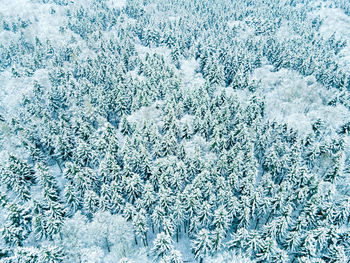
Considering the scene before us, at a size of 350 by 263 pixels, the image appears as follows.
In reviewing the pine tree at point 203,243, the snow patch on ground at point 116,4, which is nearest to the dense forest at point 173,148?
the pine tree at point 203,243

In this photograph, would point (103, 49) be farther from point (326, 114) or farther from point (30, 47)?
point (326, 114)

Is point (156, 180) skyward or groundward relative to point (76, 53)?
groundward

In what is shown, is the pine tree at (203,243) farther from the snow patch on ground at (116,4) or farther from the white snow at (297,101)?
the snow patch on ground at (116,4)

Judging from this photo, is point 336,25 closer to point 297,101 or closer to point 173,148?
point 297,101

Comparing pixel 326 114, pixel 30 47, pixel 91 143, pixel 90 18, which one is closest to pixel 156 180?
pixel 91 143

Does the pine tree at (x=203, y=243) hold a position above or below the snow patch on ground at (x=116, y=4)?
below

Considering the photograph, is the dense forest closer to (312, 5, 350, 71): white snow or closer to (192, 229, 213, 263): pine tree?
(192, 229, 213, 263): pine tree

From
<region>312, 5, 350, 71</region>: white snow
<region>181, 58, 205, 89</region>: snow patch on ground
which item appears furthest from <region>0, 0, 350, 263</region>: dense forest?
<region>312, 5, 350, 71</region>: white snow

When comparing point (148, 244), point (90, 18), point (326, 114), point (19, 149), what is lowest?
point (148, 244)
